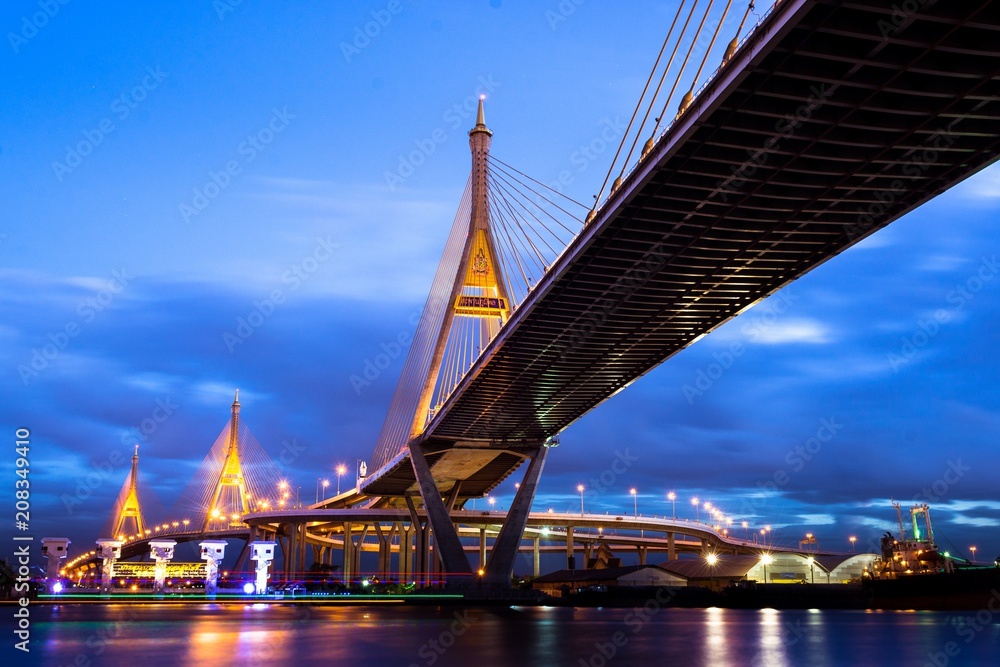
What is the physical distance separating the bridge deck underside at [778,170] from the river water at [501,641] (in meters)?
14.3

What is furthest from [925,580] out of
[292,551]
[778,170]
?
[292,551]

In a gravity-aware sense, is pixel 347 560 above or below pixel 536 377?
below

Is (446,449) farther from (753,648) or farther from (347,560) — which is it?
(347,560)

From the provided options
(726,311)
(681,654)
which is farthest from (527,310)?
(681,654)

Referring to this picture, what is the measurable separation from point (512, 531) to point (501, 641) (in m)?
39.0

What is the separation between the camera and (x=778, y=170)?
27422mm

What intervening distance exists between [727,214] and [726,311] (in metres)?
12.8

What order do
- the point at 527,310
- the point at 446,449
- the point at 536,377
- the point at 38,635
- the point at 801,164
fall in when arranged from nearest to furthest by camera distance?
the point at 801,164
the point at 38,635
the point at 527,310
the point at 536,377
the point at 446,449

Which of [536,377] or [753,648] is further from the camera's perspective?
[536,377]

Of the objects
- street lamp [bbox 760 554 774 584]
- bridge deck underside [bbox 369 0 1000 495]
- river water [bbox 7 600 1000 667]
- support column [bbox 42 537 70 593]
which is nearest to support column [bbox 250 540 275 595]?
support column [bbox 42 537 70 593]

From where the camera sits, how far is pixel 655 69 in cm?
2886

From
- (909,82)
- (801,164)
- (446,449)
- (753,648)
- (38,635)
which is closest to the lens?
(909,82)

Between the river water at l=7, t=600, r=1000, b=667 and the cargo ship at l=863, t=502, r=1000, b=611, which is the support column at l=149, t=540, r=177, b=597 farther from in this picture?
the cargo ship at l=863, t=502, r=1000, b=611

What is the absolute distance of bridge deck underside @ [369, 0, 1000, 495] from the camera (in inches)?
824
